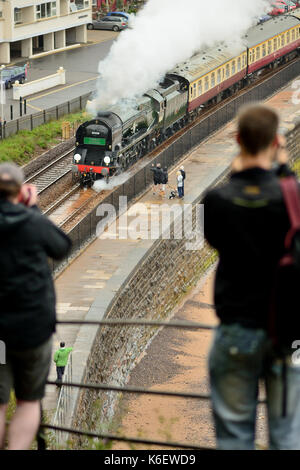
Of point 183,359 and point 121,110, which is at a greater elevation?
point 121,110

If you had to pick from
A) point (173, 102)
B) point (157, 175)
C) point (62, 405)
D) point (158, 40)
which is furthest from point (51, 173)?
point (62, 405)

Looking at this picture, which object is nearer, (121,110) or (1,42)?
(121,110)

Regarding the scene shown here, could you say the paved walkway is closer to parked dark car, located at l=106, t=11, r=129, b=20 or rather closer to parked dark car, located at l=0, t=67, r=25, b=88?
parked dark car, located at l=0, t=67, r=25, b=88

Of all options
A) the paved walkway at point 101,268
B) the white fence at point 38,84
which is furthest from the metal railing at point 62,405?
the white fence at point 38,84

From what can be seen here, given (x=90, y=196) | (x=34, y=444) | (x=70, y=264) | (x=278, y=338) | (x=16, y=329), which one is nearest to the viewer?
(x=278, y=338)

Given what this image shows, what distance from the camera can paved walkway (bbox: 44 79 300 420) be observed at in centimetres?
2095

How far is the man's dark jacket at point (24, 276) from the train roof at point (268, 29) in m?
44.3

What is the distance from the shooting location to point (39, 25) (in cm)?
5744

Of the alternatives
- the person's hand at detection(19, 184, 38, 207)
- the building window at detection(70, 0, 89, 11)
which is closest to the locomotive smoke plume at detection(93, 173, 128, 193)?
the person's hand at detection(19, 184, 38, 207)

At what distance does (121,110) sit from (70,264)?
10265 millimetres

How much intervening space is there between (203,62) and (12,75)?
11.2 metres
